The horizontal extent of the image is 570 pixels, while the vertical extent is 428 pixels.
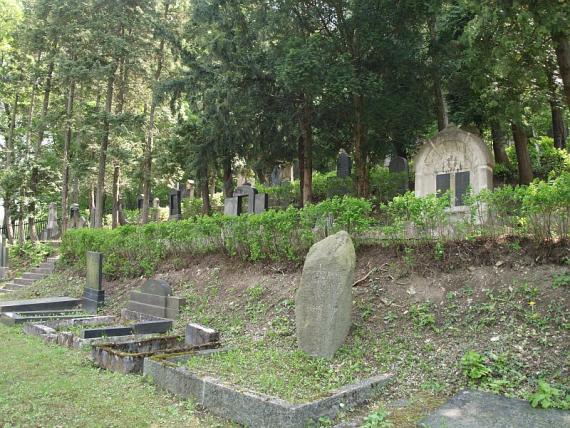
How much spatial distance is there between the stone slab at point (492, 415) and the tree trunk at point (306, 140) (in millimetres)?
10111

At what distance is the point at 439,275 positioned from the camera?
6969 millimetres

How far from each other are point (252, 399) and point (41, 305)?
29.1ft

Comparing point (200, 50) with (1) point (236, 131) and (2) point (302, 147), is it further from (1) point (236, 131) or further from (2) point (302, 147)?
(2) point (302, 147)

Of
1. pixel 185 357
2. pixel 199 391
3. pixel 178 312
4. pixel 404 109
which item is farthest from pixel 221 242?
pixel 404 109

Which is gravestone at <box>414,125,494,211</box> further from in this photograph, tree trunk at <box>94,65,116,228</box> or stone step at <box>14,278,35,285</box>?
stone step at <box>14,278,35,285</box>

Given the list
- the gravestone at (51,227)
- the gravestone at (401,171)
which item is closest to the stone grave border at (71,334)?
the gravestone at (401,171)

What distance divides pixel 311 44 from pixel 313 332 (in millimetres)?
8589

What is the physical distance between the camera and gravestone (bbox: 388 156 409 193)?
17703 millimetres

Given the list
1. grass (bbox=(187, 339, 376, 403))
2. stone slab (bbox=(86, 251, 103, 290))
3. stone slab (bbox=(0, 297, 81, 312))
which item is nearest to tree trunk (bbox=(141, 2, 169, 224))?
stone slab (bbox=(86, 251, 103, 290))

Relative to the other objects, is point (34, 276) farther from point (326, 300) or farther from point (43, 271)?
point (326, 300)

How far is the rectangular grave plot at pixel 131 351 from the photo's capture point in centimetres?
608

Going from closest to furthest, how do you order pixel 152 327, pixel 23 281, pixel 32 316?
pixel 152 327 < pixel 32 316 < pixel 23 281

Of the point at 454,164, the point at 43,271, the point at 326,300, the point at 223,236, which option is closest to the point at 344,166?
the point at 454,164

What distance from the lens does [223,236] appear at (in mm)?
10828
